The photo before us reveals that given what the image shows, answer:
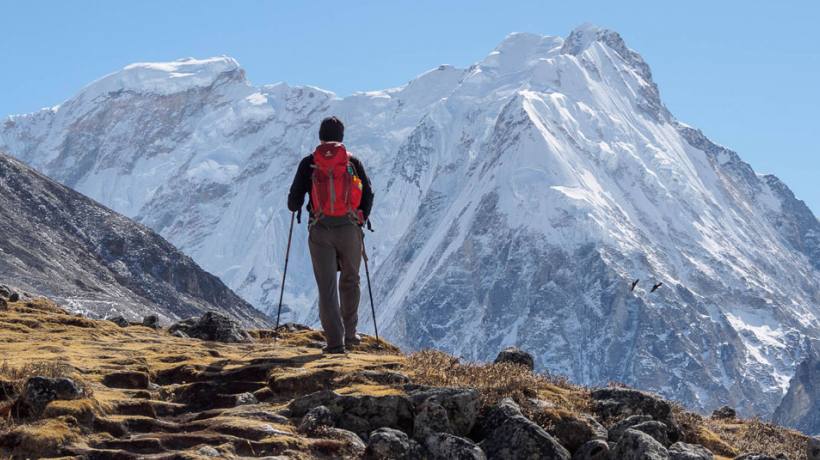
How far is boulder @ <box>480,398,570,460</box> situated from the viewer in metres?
16.0

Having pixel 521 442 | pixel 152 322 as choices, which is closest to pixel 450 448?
pixel 521 442

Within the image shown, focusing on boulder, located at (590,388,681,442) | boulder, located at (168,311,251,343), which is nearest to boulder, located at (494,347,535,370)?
boulder, located at (590,388,681,442)

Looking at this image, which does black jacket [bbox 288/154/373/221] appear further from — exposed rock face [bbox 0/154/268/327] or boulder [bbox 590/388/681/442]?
exposed rock face [bbox 0/154/268/327]

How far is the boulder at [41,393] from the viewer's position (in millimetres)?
15969

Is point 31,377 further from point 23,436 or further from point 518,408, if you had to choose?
point 518,408

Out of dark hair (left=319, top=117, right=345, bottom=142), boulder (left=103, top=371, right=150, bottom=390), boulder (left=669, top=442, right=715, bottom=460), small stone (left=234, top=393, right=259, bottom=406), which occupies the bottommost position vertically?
boulder (left=669, top=442, right=715, bottom=460)

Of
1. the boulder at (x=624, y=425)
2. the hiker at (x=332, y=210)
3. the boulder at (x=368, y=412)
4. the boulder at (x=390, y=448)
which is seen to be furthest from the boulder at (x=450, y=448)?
the hiker at (x=332, y=210)

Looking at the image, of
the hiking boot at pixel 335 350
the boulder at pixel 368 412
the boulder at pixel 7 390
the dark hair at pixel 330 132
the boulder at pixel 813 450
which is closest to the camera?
the boulder at pixel 368 412

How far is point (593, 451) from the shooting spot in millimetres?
16266

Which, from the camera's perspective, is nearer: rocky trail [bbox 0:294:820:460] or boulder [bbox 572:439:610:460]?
rocky trail [bbox 0:294:820:460]

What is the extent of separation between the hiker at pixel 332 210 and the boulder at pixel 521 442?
19.3ft

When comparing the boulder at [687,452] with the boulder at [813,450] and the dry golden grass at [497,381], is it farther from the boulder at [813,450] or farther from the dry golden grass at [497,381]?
the boulder at [813,450]

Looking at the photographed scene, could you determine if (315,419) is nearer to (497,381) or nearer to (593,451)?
(497,381)

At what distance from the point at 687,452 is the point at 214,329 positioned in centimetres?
1164
